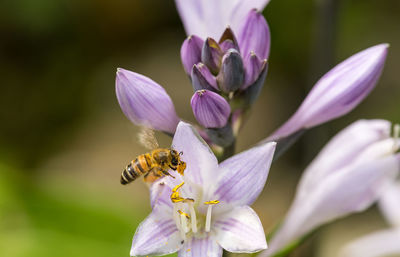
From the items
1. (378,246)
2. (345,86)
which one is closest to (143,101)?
(345,86)

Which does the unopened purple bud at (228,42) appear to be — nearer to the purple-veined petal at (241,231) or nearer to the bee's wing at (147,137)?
the bee's wing at (147,137)

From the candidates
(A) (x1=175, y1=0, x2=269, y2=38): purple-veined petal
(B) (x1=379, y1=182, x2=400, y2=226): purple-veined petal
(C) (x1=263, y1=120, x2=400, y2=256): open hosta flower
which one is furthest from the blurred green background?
(A) (x1=175, y1=0, x2=269, y2=38): purple-veined petal

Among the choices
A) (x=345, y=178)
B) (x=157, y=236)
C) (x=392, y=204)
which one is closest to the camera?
(x=157, y=236)

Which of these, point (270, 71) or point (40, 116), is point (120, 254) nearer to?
point (40, 116)

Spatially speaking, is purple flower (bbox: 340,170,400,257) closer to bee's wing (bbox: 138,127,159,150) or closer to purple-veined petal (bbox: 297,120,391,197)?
purple-veined petal (bbox: 297,120,391,197)

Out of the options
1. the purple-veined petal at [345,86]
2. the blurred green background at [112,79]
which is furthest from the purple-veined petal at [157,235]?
the blurred green background at [112,79]

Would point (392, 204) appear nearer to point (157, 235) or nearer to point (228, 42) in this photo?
point (228, 42)
